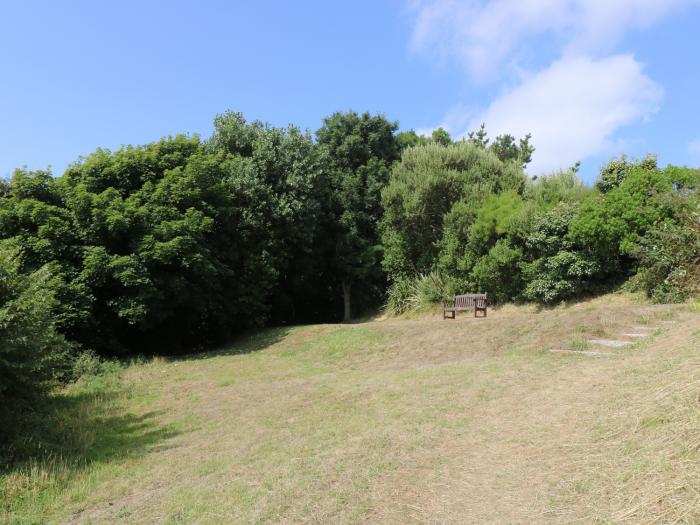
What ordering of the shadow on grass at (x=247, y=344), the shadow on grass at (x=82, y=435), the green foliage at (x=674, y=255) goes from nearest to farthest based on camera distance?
1. the shadow on grass at (x=82, y=435)
2. the green foliage at (x=674, y=255)
3. the shadow on grass at (x=247, y=344)

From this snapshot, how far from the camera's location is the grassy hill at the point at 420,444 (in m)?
4.26

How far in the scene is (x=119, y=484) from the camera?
19.3 feet

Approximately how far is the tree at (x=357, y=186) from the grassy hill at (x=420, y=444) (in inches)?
617

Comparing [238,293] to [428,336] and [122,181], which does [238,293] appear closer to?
[122,181]

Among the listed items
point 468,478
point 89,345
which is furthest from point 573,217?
point 89,345

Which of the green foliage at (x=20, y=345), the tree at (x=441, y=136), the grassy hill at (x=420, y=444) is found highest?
the tree at (x=441, y=136)

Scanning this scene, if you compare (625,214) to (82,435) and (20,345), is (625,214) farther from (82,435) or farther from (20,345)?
(20,345)

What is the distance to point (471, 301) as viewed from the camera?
17.5 m

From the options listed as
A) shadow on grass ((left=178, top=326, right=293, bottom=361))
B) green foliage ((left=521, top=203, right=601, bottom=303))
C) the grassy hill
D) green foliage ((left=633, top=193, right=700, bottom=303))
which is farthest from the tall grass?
the grassy hill

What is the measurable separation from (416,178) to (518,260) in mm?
6988

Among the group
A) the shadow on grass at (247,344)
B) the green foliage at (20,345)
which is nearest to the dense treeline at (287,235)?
the green foliage at (20,345)

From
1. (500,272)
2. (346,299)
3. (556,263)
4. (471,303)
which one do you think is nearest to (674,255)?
(556,263)

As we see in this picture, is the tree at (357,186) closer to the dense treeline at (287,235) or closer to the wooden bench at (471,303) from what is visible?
the dense treeline at (287,235)

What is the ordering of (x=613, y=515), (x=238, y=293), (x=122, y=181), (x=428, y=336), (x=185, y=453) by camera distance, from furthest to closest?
(x=238, y=293)
(x=122, y=181)
(x=428, y=336)
(x=185, y=453)
(x=613, y=515)
